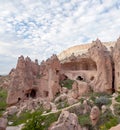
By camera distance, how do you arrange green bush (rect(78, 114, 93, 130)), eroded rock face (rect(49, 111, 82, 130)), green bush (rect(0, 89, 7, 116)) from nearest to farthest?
eroded rock face (rect(49, 111, 82, 130))
green bush (rect(78, 114, 93, 130))
green bush (rect(0, 89, 7, 116))

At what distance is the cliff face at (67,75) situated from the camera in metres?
40.6

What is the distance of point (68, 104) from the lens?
3572 centimetres

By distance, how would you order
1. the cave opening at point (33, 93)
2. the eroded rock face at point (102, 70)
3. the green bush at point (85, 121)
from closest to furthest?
the green bush at point (85, 121)
the eroded rock face at point (102, 70)
the cave opening at point (33, 93)

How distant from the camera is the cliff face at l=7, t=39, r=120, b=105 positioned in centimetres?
4062

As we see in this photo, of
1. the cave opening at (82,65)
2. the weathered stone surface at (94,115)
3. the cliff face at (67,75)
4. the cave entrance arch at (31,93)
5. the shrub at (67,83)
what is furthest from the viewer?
the cave opening at (82,65)

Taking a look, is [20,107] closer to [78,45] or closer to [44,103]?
[44,103]

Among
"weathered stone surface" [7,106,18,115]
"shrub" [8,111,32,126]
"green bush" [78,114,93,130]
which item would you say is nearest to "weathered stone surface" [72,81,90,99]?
"shrub" [8,111,32,126]

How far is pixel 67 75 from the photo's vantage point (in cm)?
4941

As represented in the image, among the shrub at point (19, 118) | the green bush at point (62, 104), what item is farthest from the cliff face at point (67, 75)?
the shrub at point (19, 118)

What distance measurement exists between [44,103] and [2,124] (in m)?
16.0

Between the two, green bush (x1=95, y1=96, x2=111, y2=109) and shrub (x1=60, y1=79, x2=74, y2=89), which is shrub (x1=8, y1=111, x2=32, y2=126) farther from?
shrub (x1=60, y1=79, x2=74, y2=89)

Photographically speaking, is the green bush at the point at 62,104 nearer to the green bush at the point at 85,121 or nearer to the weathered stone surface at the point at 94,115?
the green bush at the point at 85,121

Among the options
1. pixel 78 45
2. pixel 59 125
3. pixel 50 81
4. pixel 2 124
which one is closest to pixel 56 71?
pixel 50 81

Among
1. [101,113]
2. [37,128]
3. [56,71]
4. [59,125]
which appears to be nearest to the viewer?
[59,125]
